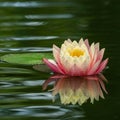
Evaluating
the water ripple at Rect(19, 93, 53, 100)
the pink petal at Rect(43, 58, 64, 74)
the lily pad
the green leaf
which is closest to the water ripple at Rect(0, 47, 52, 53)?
the green leaf

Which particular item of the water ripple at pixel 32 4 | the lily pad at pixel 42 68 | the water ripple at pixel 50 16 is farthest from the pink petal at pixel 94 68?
the water ripple at pixel 32 4

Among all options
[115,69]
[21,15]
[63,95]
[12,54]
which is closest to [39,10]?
[21,15]

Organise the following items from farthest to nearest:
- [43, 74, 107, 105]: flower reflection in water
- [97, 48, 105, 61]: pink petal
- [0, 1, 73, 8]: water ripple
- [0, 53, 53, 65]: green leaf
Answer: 1. [0, 1, 73, 8]: water ripple
2. [0, 53, 53, 65]: green leaf
3. [97, 48, 105, 61]: pink petal
4. [43, 74, 107, 105]: flower reflection in water

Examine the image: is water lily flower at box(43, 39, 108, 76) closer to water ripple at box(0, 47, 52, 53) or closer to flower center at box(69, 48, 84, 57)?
flower center at box(69, 48, 84, 57)

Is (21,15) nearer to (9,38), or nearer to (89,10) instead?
(89,10)

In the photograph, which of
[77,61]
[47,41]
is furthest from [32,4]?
[77,61]

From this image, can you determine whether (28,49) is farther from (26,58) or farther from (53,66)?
(53,66)
